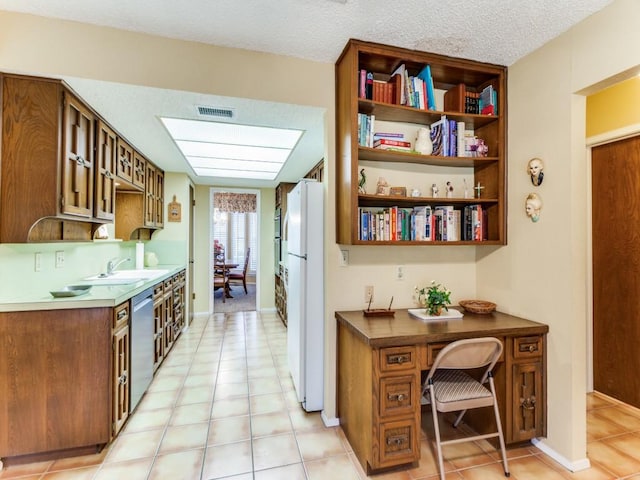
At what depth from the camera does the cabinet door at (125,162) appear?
111 inches

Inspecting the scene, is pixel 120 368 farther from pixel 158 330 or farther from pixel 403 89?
pixel 403 89

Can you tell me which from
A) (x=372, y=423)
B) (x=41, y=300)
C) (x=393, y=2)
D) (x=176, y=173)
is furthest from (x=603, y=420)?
(x=176, y=173)

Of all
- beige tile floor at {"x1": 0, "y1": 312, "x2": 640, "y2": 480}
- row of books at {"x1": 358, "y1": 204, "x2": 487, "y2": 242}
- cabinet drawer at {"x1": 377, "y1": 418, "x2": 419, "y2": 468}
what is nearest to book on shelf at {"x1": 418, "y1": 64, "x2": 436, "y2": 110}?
row of books at {"x1": 358, "y1": 204, "x2": 487, "y2": 242}

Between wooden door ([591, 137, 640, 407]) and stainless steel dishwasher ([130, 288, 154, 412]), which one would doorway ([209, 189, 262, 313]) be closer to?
stainless steel dishwasher ([130, 288, 154, 412])

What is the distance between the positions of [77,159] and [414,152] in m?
2.28

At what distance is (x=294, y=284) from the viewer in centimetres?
262

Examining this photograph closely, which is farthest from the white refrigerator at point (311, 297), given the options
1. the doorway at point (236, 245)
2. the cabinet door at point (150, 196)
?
the doorway at point (236, 245)

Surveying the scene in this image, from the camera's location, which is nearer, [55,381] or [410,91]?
[55,381]

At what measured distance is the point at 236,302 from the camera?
6395 millimetres

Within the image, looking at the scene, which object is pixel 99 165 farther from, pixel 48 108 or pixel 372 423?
pixel 372 423

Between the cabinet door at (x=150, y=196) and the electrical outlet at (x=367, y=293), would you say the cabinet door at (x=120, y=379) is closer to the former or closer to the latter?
the electrical outlet at (x=367, y=293)

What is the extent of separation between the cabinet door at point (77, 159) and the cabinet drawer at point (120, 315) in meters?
0.68

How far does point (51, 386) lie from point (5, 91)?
174 centimetres

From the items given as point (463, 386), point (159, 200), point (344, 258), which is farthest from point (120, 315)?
point (159, 200)
